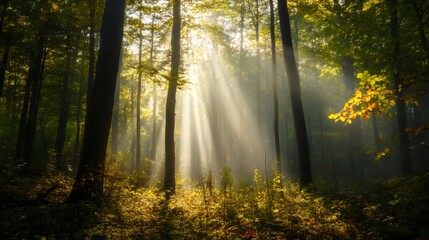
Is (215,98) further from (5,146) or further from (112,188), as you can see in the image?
(112,188)

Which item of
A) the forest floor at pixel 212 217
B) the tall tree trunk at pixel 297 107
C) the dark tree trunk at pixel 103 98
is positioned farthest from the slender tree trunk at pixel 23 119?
the tall tree trunk at pixel 297 107

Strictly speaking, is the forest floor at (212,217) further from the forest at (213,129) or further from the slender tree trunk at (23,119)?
the slender tree trunk at (23,119)

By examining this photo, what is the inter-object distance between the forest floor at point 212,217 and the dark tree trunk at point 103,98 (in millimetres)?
898

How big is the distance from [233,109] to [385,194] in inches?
1117

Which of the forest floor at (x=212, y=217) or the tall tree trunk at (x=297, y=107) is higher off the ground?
the tall tree trunk at (x=297, y=107)

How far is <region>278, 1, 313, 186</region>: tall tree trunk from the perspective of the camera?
11516 mm

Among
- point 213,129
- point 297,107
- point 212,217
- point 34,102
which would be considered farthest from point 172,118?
point 213,129

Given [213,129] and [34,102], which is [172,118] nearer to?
[34,102]

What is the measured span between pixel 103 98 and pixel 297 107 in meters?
7.57

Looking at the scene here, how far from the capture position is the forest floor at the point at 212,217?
4.94 m

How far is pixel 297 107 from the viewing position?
12094 millimetres

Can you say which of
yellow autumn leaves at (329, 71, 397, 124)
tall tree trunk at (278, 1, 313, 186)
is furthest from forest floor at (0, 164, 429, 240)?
tall tree trunk at (278, 1, 313, 186)

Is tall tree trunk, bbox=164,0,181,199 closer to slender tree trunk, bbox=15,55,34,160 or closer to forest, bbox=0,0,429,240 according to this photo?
forest, bbox=0,0,429,240

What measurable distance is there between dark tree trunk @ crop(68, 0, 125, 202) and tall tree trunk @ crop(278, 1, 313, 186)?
6.78 metres
